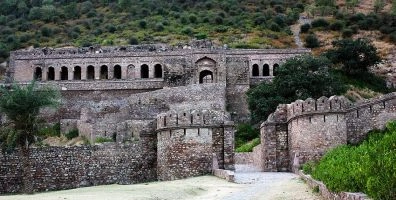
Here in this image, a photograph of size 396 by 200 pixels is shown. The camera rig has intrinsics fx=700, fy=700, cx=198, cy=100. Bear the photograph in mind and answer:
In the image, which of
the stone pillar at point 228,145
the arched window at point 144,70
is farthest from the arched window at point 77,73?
the stone pillar at point 228,145

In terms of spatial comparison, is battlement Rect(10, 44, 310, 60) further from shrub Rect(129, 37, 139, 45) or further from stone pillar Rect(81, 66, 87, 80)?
shrub Rect(129, 37, 139, 45)

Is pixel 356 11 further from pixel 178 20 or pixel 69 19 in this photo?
pixel 69 19

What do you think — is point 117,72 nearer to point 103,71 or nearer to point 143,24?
point 103,71

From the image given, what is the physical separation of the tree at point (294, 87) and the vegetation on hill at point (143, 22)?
32.8m

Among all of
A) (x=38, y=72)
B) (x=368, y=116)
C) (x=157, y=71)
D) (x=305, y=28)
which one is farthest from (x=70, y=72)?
(x=305, y=28)

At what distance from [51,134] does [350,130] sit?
2702 cm

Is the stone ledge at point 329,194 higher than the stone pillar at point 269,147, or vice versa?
the stone pillar at point 269,147

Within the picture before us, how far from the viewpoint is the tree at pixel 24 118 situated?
89.6 ft

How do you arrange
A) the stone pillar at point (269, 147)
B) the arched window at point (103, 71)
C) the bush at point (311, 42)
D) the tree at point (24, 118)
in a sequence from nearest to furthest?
the tree at point (24, 118) → the stone pillar at point (269, 147) → the arched window at point (103, 71) → the bush at point (311, 42)

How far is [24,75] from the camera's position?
65.1 metres

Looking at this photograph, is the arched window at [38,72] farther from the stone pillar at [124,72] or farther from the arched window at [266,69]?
the arched window at [266,69]

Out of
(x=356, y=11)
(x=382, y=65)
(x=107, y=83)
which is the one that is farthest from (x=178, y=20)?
(x=107, y=83)

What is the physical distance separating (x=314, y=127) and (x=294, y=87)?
19936 mm

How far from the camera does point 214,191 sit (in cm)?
2059
